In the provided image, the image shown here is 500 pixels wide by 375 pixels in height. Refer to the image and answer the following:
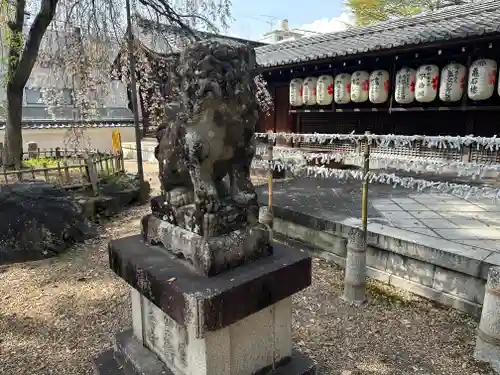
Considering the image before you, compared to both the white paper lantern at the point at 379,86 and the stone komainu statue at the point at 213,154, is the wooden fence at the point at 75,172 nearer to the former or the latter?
the stone komainu statue at the point at 213,154

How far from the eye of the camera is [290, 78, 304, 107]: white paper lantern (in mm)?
10539

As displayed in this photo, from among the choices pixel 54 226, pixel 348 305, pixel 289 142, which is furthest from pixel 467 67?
pixel 54 226

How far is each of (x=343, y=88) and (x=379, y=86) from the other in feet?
3.35

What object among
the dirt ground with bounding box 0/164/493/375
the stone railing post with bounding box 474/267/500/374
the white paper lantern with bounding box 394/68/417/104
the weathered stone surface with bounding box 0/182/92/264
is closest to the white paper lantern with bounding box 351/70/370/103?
the white paper lantern with bounding box 394/68/417/104

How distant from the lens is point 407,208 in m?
5.46

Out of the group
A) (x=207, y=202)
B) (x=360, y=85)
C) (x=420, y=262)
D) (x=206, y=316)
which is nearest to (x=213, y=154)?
(x=207, y=202)

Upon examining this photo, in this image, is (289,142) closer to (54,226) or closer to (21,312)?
(54,226)

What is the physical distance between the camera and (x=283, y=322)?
216 cm

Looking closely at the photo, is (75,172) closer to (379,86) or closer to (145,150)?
(145,150)

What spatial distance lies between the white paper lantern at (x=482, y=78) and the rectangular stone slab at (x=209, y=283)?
23.3ft

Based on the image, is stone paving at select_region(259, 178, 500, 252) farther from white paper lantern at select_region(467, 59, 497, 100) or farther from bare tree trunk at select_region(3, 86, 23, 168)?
bare tree trunk at select_region(3, 86, 23, 168)

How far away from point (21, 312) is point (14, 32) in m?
6.55

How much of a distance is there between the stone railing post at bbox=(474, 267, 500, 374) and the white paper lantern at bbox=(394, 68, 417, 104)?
21.0ft

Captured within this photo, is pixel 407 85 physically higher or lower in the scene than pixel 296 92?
lower
